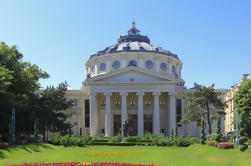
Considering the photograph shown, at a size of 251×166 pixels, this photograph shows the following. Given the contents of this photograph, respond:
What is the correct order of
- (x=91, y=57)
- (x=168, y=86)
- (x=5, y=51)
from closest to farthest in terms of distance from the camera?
(x=5, y=51) → (x=168, y=86) → (x=91, y=57)

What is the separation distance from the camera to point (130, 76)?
2341 inches

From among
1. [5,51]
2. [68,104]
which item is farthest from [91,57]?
[5,51]

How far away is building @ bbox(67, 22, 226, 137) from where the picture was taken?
58719 mm

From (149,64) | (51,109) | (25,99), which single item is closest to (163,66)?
(149,64)

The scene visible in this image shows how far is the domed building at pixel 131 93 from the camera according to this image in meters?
58.7

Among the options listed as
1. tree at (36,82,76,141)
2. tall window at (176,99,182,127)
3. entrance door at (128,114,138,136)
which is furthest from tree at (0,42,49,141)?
tall window at (176,99,182,127)

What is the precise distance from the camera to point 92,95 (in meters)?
59.5

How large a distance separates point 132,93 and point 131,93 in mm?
215

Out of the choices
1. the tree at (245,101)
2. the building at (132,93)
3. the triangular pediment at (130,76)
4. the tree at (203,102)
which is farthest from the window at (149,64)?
the tree at (245,101)

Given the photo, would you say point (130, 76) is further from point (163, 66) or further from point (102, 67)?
point (163, 66)

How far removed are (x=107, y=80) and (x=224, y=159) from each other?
37.7 metres

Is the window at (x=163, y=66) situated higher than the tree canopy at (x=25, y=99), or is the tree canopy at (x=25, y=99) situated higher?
the window at (x=163, y=66)

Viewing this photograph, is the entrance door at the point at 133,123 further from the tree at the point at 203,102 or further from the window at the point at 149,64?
the window at the point at 149,64

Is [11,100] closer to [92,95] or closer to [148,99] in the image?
[92,95]
